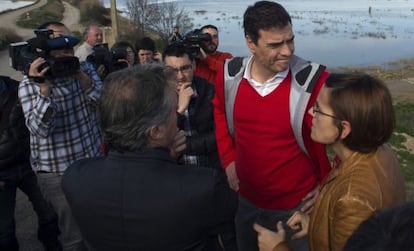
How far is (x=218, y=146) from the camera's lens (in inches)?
109

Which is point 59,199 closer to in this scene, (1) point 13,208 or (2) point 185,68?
(1) point 13,208

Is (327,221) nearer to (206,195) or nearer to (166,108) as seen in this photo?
(206,195)

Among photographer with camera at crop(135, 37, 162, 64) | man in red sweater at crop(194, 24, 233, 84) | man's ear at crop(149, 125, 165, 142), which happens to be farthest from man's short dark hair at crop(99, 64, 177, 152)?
photographer with camera at crop(135, 37, 162, 64)

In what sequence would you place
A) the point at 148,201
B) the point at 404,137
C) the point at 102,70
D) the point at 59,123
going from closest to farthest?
the point at 148,201 < the point at 59,123 < the point at 102,70 < the point at 404,137

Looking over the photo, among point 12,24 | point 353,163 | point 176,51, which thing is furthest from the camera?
point 12,24

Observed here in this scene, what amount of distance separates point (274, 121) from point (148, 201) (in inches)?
44.3

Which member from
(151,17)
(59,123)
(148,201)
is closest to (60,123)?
(59,123)

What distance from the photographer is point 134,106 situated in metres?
1.52

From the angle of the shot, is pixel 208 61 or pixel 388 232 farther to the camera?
pixel 208 61

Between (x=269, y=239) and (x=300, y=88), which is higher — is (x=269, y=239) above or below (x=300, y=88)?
below

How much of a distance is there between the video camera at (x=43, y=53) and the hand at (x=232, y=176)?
3.70 feet

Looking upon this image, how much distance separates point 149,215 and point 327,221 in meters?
0.66

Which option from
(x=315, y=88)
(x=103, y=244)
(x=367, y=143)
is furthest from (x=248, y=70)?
(x=103, y=244)

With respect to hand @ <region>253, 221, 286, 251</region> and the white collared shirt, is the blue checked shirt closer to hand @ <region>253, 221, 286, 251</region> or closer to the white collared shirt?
the white collared shirt
